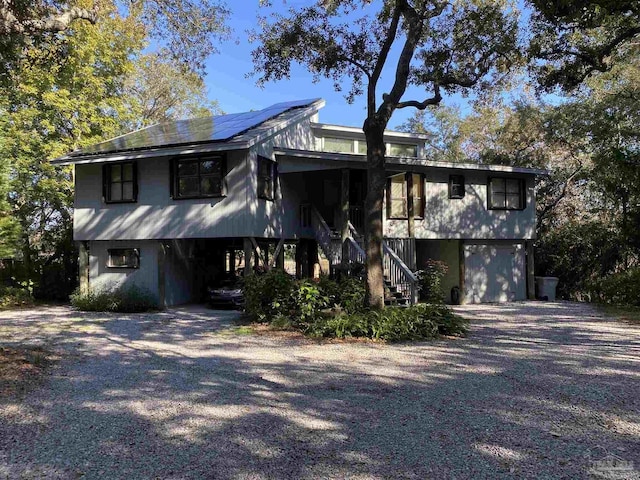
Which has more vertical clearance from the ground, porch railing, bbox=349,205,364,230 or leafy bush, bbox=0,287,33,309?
porch railing, bbox=349,205,364,230

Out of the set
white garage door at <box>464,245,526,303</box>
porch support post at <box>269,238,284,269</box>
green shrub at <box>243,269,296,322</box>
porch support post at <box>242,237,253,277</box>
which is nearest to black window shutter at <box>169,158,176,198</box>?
porch support post at <box>242,237,253,277</box>

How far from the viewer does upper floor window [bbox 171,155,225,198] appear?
14.1 meters

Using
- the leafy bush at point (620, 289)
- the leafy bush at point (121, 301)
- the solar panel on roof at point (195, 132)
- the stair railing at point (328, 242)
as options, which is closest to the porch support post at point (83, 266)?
the leafy bush at point (121, 301)

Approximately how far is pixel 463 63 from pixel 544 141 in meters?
13.0

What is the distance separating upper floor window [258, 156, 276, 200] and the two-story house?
0.19 ft

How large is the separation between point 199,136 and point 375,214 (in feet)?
22.9

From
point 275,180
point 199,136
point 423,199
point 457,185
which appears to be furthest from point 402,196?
point 199,136

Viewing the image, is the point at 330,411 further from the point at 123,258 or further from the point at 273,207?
the point at 123,258

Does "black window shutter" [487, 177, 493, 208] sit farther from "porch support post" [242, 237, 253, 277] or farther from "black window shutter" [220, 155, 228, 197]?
"black window shutter" [220, 155, 228, 197]

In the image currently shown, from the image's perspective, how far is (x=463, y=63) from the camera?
12.2m

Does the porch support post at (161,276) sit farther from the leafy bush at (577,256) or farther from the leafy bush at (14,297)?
the leafy bush at (577,256)

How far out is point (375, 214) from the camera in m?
10.9

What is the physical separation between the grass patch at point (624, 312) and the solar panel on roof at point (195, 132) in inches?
471

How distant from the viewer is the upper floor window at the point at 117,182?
15.5 metres
